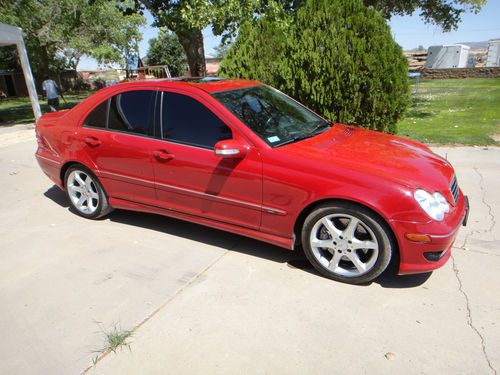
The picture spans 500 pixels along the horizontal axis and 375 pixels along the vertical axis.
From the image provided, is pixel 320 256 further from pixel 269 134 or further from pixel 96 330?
pixel 96 330

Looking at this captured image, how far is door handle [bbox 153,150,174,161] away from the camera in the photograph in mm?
3746

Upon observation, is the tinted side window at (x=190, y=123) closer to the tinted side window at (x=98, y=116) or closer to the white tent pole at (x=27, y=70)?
the tinted side window at (x=98, y=116)

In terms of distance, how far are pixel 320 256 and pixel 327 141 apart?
104cm

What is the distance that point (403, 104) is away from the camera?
6543mm

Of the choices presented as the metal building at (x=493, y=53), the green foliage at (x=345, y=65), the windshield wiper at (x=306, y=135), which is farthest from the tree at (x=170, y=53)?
the windshield wiper at (x=306, y=135)

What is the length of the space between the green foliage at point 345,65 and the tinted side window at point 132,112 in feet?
10.6

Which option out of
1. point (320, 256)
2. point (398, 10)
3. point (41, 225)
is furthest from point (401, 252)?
point (398, 10)

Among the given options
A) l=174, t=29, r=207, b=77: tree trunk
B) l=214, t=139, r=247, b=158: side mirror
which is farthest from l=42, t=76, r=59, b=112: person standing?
l=214, t=139, r=247, b=158: side mirror

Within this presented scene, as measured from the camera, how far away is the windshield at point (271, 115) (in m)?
3.58

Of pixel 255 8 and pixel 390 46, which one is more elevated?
pixel 255 8

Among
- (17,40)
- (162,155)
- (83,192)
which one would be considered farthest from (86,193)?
(17,40)

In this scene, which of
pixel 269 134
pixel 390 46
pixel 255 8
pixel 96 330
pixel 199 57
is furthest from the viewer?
pixel 199 57

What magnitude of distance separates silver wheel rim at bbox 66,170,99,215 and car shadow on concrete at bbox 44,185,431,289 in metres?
0.25

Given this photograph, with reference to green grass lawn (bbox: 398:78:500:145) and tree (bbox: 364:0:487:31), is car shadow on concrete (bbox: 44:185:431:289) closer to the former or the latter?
green grass lawn (bbox: 398:78:500:145)
